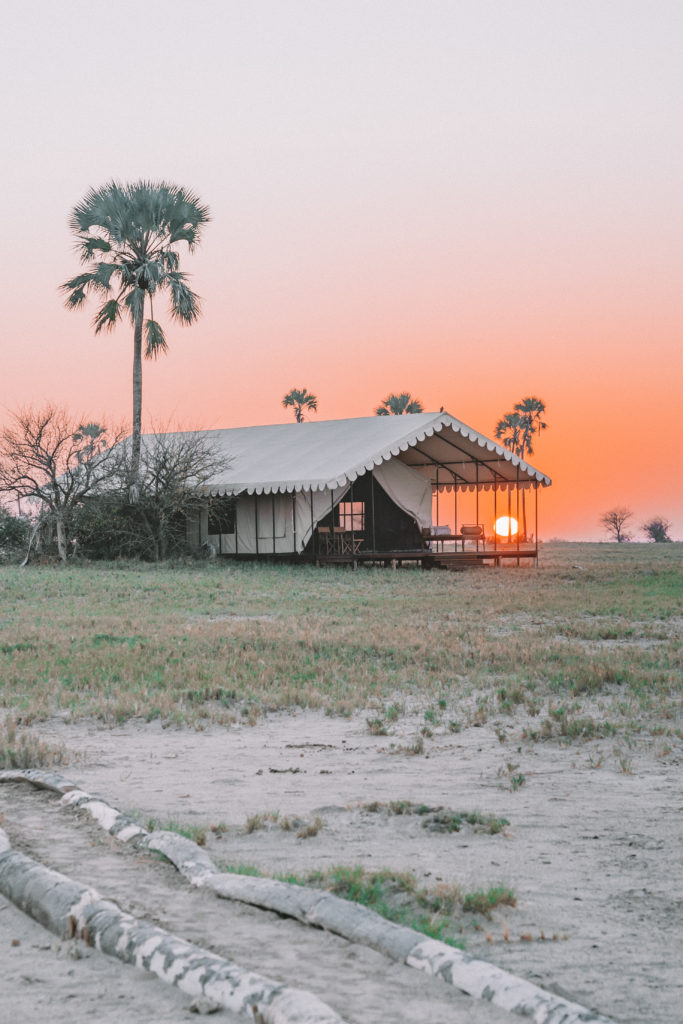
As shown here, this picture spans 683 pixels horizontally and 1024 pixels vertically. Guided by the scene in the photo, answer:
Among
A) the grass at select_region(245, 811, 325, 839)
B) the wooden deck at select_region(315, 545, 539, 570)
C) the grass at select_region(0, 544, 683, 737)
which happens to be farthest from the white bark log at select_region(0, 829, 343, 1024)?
the wooden deck at select_region(315, 545, 539, 570)

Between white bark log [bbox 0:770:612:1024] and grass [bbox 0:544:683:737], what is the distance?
3679 mm

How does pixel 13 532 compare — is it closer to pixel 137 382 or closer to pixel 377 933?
pixel 137 382

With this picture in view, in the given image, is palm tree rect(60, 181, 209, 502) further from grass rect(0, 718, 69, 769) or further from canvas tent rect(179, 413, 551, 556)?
grass rect(0, 718, 69, 769)

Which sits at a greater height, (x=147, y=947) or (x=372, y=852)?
(x=147, y=947)

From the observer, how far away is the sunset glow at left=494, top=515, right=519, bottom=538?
32219 millimetres

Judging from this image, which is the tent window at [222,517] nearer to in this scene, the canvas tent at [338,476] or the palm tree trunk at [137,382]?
the canvas tent at [338,476]

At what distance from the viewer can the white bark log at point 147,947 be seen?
3.15 meters

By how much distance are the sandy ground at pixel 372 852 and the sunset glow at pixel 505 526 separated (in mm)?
23811

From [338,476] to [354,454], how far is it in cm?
178

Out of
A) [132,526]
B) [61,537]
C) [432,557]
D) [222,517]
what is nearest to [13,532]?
[61,537]

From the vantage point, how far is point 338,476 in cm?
2830

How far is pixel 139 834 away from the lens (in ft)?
16.7

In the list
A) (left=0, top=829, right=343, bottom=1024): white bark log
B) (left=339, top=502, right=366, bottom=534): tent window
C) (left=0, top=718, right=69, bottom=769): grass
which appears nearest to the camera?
(left=0, top=829, right=343, bottom=1024): white bark log

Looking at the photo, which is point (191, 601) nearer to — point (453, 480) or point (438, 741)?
point (438, 741)
